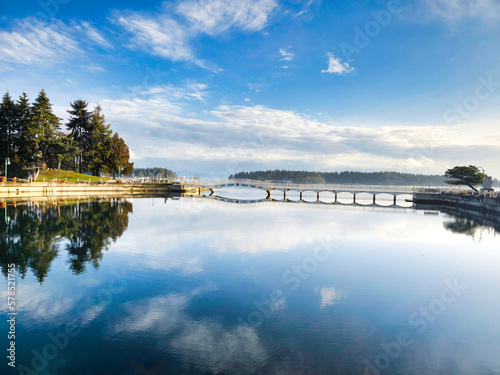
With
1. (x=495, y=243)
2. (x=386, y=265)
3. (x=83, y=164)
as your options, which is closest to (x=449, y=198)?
(x=495, y=243)

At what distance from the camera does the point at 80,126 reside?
101 m

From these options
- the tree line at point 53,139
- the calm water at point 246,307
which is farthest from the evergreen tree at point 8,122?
the calm water at point 246,307

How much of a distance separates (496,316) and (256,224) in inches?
1196

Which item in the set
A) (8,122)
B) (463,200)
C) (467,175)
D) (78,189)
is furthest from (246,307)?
(467,175)

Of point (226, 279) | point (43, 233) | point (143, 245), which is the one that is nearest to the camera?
point (226, 279)

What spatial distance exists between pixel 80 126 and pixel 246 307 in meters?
105

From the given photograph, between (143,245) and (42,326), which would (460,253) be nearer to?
(143,245)

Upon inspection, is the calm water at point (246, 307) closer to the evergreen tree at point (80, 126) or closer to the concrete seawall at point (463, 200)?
the concrete seawall at point (463, 200)

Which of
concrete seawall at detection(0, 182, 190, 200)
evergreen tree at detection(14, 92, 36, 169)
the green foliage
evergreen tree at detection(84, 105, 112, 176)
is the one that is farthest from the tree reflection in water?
the green foliage

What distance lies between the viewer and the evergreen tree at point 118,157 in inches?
3925

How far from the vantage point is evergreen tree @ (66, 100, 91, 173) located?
100125 mm

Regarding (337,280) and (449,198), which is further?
(449,198)

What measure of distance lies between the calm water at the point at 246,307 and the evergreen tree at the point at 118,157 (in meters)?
74.4

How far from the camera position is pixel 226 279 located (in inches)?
722
